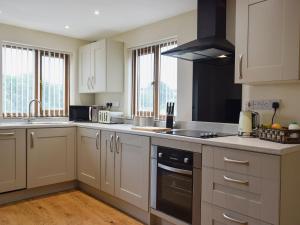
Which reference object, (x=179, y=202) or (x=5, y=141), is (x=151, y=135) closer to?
(x=179, y=202)

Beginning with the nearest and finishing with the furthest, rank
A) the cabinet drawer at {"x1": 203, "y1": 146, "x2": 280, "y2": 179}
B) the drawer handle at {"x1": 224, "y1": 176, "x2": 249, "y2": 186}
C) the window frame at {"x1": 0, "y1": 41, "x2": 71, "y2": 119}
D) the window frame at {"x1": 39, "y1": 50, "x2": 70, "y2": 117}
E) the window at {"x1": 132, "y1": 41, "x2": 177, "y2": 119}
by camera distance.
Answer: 1. the cabinet drawer at {"x1": 203, "y1": 146, "x2": 280, "y2": 179}
2. the drawer handle at {"x1": 224, "y1": 176, "x2": 249, "y2": 186}
3. the window at {"x1": 132, "y1": 41, "x2": 177, "y2": 119}
4. the window frame at {"x1": 0, "y1": 41, "x2": 71, "y2": 119}
5. the window frame at {"x1": 39, "y1": 50, "x2": 70, "y2": 117}

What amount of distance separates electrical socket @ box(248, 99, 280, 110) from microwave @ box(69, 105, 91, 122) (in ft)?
8.10

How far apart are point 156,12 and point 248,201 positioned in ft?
7.37

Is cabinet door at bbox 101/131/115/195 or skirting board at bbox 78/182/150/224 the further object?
cabinet door at bbox 101/131/115/195

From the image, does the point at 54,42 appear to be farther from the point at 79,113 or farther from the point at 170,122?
the point at 170,122

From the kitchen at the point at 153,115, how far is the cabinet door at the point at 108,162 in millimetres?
19

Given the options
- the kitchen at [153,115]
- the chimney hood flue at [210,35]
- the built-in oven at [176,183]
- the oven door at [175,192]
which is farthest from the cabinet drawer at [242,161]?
the chimney hood flue at [210,35]

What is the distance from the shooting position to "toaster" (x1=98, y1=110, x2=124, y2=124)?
3.57m

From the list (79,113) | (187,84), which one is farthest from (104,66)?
(187,84)

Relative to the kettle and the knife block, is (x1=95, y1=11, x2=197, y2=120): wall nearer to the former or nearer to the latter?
the knife block

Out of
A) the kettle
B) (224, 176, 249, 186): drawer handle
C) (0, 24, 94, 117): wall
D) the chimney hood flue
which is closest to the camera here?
(224, 176, 249, 186): drawer handle

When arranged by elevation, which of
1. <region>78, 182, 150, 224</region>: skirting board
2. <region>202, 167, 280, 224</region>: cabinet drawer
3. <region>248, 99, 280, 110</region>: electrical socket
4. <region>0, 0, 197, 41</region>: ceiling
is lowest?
<region>78, 182, 150, 224</region>: skirting board

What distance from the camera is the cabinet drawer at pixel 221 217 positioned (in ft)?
5.52

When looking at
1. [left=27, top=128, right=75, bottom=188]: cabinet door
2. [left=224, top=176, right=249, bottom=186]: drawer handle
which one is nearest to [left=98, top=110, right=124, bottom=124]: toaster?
[left=27, top=128, right=75, bottom=188]: cabinet door
